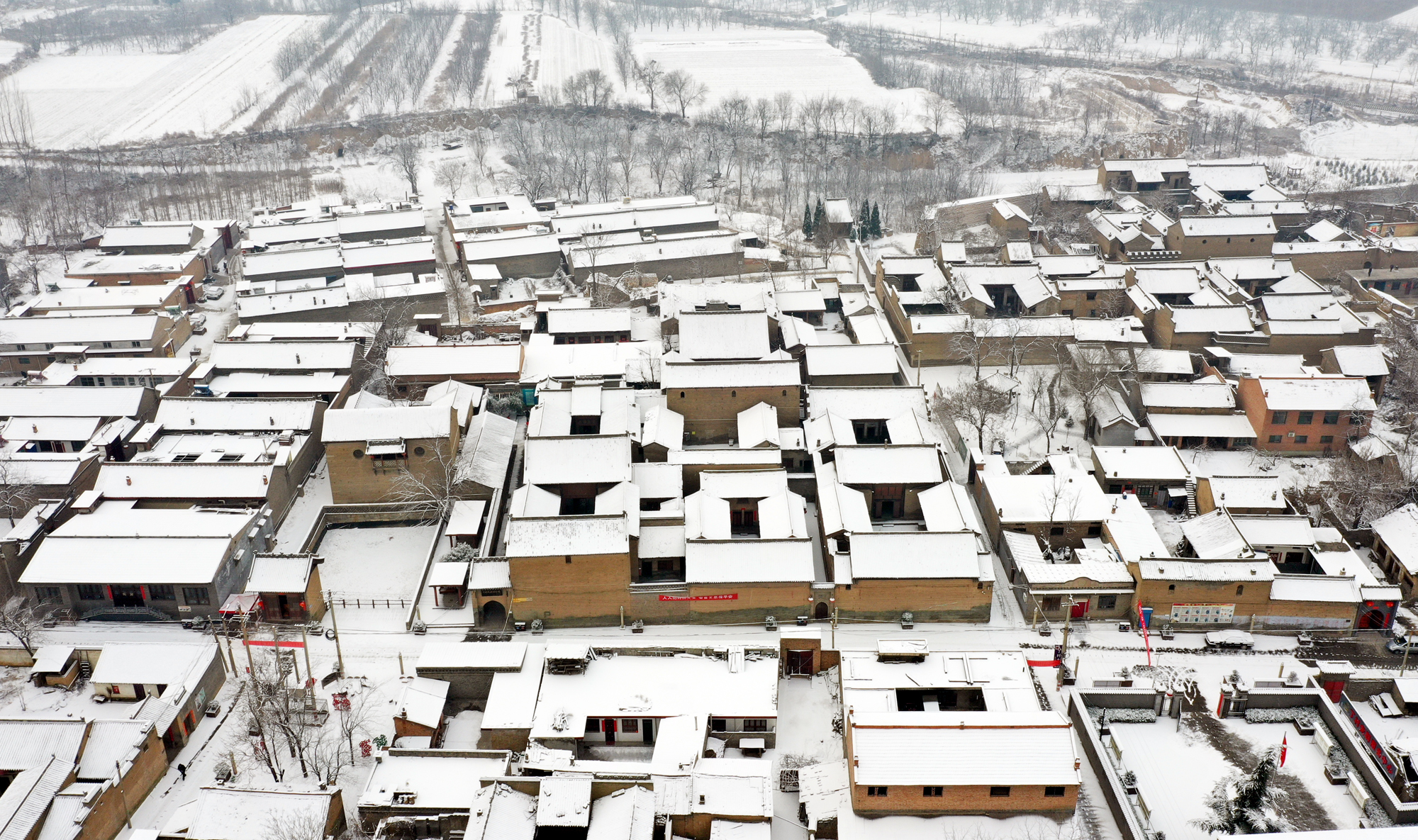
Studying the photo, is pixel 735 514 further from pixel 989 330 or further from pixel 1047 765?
pixel 989 330

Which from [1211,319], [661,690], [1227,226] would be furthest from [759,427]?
[1227,226]

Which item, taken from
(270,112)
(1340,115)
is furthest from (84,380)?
(1340,115)

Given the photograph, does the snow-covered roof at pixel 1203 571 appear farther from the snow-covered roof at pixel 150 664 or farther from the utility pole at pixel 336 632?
the snow-covered roof at pixel 150 664

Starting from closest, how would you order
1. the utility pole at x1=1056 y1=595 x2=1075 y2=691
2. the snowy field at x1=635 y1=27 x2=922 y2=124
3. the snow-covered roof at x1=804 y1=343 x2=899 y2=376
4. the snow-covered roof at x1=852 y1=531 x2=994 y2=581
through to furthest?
the utility pole at x1=1056 y1=595 x2=1075 y2=691 < the snow-covered roof at x1=852 y1=531 x2=994 y2=581 < the snow-covered roof at x1=804 y1=343 x2=899 y2=376 < the snowy field at x1=635 y1=27 x2=922 y2=124

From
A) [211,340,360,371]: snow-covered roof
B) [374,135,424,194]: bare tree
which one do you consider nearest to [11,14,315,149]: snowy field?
[374,135,424,194]: bare tree

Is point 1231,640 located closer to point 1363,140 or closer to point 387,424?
point 387,424

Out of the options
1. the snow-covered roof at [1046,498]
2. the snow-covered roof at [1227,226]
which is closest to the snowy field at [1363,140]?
the snow-covered roof at [1227,226]

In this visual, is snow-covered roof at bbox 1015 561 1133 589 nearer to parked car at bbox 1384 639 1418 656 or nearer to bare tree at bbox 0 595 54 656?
parked car at bbox 1384 639 1418 656
